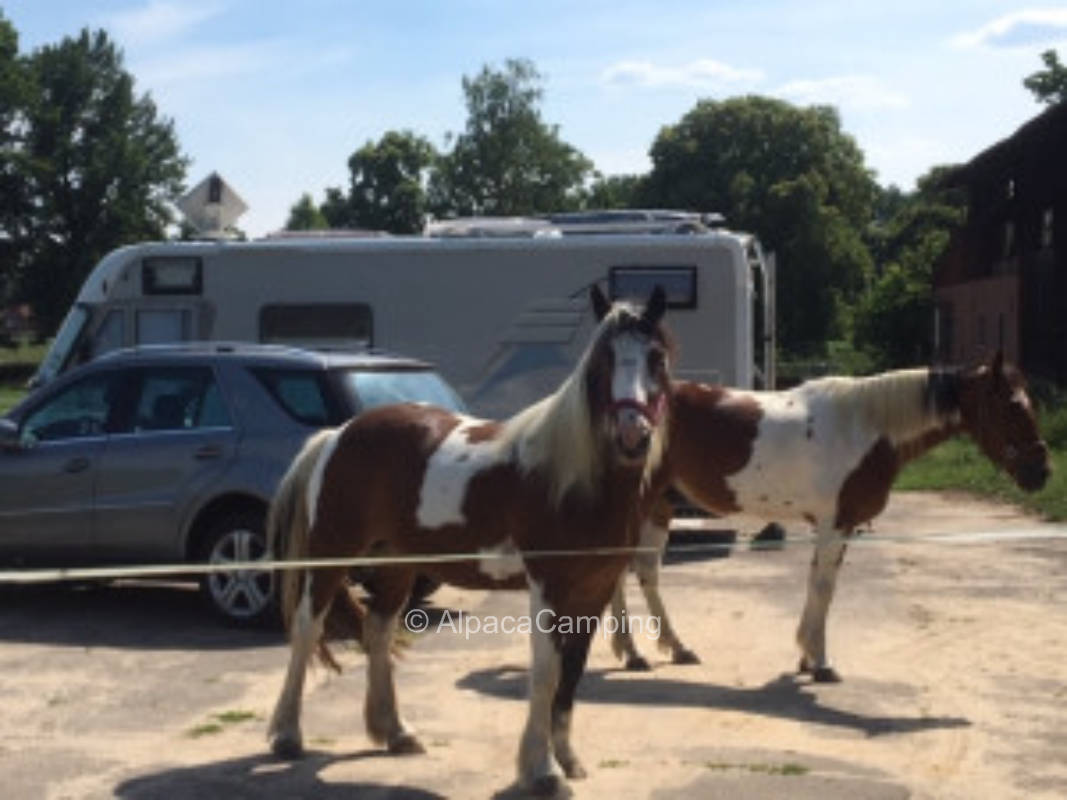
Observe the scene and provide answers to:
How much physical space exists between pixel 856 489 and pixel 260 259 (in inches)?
292

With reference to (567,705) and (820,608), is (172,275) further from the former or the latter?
(567,705)

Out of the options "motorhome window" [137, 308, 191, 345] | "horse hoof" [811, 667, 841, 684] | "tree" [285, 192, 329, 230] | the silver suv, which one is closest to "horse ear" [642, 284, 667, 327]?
"horse hoof" [811, 667, 841, 684]

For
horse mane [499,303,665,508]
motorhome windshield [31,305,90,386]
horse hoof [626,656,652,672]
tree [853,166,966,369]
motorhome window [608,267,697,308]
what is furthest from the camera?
tree [853,166,966,369]

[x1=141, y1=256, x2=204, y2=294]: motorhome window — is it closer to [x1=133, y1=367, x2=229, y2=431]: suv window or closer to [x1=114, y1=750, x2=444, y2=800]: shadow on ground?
[x1=133, y1=367, x2=229, y2=431]: suv window

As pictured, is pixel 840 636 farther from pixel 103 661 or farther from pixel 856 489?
pixel 103 661

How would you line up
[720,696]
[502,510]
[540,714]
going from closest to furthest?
[540,714] < [502,510] < [720,696]

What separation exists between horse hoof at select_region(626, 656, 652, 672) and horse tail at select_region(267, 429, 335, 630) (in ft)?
8.71

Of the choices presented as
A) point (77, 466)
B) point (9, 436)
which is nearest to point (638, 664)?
point (77, 466)

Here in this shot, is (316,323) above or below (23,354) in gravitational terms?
above

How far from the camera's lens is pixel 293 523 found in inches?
279

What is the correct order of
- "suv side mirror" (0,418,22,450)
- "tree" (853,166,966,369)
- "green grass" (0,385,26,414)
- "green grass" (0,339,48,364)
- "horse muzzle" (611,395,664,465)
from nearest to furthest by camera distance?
"horse muzzle" (611,395,664,465) → "suv side mirror" (0,418,22,450) → "green grass" (0,385,26,414) → "tree" (853,166,966,369) → "green grass" (0,339,48,364)

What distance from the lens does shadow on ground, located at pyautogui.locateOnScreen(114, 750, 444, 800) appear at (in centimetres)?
606

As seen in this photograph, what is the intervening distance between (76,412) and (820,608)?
5451 mm

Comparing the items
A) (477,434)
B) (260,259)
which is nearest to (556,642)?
(477,434)
